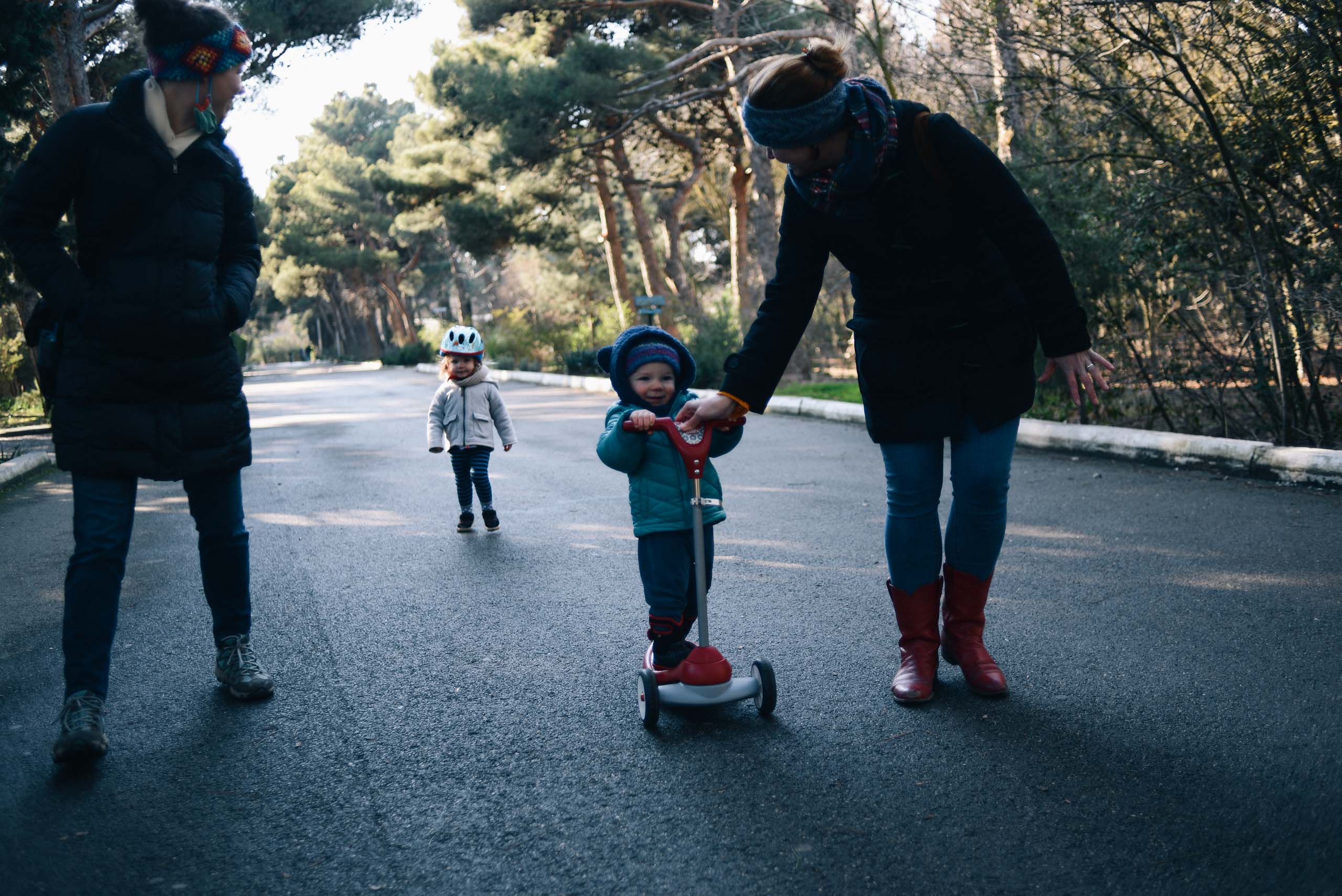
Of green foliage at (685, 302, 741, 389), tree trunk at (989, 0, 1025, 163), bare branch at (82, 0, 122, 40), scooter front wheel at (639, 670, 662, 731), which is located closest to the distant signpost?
green foliage at (685, 302, 741, 389)

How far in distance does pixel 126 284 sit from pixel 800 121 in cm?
195

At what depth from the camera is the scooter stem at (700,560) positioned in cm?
322

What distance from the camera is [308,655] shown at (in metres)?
4.23

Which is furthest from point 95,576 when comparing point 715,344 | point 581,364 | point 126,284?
point 581,364

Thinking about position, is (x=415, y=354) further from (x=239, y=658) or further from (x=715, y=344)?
(x=239, y=658)

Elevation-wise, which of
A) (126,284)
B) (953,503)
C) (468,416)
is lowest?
(953,503)

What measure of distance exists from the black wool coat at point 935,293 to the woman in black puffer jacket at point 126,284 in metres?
1.61

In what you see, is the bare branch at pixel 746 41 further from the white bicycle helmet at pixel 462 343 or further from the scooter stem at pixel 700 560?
the scooter stem at pixel 700 560

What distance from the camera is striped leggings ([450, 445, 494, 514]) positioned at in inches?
270

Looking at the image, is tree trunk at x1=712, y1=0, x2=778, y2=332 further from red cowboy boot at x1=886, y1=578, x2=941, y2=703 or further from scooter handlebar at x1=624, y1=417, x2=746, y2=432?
scooter handlebar at x1=624, y1=417, x2=746, y2=432

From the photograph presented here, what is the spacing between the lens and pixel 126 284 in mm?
3246

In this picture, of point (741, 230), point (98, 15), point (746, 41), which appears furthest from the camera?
point (741, 230)

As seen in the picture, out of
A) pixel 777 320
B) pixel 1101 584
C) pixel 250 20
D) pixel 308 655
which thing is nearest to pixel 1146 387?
pixel 1101 584

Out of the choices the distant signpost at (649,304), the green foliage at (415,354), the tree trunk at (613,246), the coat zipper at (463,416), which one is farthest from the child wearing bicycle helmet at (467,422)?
the green foliage at (415,354)
